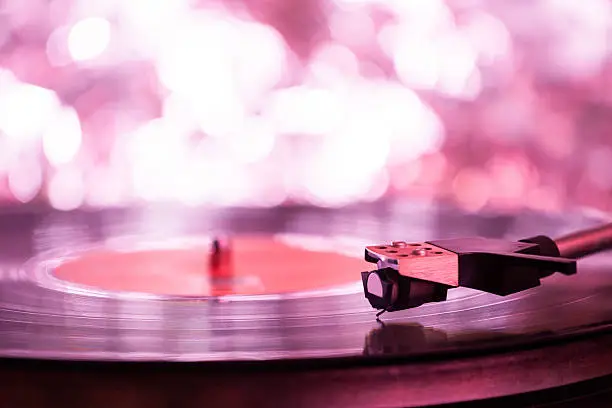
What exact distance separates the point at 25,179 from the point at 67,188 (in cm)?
6

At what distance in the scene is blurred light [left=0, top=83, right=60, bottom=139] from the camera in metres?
1.36

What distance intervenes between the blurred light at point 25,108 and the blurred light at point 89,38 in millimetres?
74

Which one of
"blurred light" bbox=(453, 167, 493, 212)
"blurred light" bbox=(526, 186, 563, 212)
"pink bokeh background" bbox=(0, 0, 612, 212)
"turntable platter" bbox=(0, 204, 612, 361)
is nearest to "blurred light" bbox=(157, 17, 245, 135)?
"pink bokeh background" bbox=(0, 0, 612, 212)

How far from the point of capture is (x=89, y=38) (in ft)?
4.50

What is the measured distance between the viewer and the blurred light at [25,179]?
138 cm

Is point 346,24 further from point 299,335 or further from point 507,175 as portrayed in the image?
point 299,335

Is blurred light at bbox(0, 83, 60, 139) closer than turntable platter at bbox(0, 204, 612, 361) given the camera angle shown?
No

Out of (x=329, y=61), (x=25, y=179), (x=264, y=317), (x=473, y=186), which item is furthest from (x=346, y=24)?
(x=264, y=317)

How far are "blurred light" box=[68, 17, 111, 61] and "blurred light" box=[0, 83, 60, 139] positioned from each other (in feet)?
0.24

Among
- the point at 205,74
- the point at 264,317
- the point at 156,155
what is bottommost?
the point at 264,317

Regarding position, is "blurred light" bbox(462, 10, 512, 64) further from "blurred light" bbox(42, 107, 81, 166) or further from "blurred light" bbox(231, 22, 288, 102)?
"blurred light" bbox(42, 107, 81, 166)

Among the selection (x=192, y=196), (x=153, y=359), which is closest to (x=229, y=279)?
(x=153, y=359)

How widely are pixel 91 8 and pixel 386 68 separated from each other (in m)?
0.46

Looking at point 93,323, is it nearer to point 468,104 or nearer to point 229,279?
point 229,279
